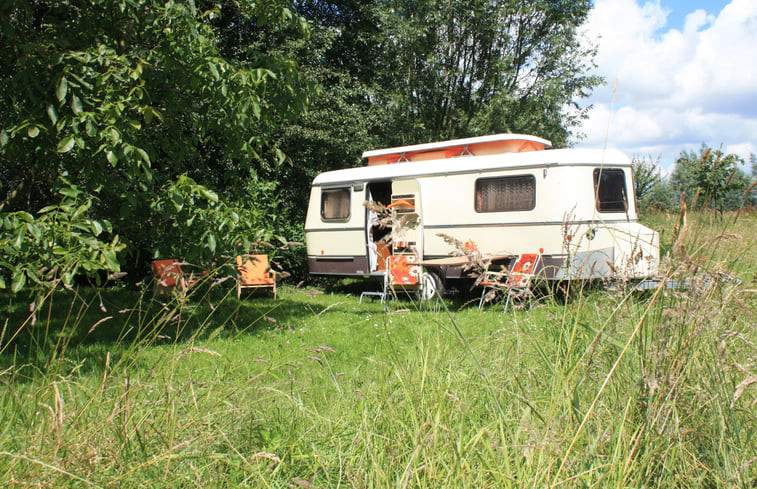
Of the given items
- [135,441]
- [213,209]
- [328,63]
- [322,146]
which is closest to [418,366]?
[135,441]

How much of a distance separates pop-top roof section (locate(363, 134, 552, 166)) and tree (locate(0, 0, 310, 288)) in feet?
13.3

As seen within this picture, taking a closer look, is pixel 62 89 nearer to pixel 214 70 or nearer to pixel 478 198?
pixel 214 70

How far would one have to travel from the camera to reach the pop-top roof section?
338 inches

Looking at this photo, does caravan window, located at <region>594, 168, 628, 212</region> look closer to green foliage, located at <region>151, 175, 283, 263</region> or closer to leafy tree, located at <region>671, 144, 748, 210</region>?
green foliage, located at <region>151, 175, 283, 263</region>

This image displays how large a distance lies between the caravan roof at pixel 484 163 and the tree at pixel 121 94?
376cm

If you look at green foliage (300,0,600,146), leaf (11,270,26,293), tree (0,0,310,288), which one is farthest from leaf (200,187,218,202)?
green foliage (300,0,600,146)

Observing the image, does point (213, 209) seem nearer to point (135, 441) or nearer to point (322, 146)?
point (135, 441)

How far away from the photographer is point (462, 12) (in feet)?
51.7

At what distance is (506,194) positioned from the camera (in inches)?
325

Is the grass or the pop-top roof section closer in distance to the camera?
the grass

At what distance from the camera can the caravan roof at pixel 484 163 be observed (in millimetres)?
7816

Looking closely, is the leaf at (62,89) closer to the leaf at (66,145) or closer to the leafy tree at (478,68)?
the leaf at (66,145)

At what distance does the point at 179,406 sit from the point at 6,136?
113 inches

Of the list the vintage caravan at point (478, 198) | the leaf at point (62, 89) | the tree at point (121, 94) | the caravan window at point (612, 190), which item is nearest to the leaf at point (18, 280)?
the tree at point (121, 94)
